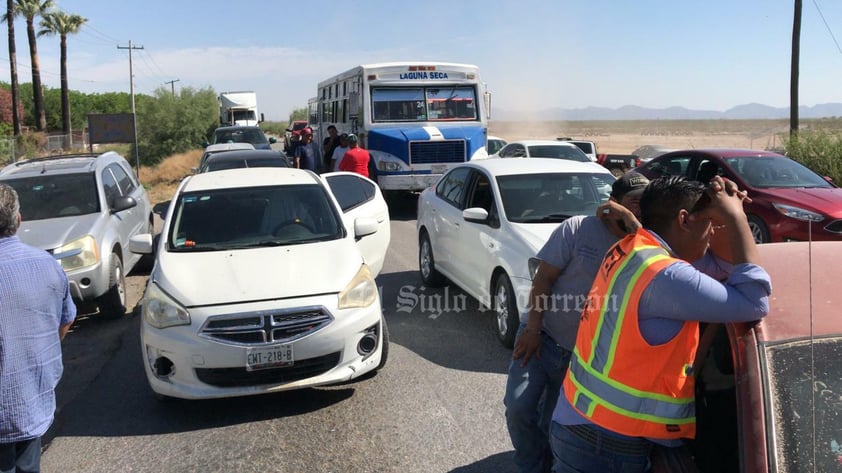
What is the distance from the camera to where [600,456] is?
221cm

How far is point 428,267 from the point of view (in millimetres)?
8156

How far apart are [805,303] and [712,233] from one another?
1.14 feet

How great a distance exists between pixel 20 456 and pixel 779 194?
9703mm

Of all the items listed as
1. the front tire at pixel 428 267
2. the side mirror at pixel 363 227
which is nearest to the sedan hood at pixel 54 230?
the side mirror at pixel 363 227

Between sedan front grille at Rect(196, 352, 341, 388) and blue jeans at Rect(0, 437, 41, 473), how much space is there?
162 centimetres

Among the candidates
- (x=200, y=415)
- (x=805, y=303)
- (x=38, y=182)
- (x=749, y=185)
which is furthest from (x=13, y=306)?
(x=749, y=185)

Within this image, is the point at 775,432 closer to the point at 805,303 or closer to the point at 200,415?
the point at 805,303

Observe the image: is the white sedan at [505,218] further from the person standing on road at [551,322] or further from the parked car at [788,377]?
the parked car at [788,377]

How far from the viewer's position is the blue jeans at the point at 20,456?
9.12ft

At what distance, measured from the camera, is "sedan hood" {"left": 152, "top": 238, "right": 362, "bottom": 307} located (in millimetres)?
4691

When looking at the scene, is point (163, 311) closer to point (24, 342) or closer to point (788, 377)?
point (24, 342)

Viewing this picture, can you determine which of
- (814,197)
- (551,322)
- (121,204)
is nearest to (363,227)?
(551,322)

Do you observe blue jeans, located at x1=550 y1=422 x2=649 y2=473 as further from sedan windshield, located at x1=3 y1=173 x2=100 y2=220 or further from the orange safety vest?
sedan windshield, located at x1=3 y1=173 x2=100 y2=220

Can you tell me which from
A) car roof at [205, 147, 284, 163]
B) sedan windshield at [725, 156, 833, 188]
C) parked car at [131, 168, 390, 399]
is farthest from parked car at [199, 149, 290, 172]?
sedan windshield at [725, 156, 833, 188]
